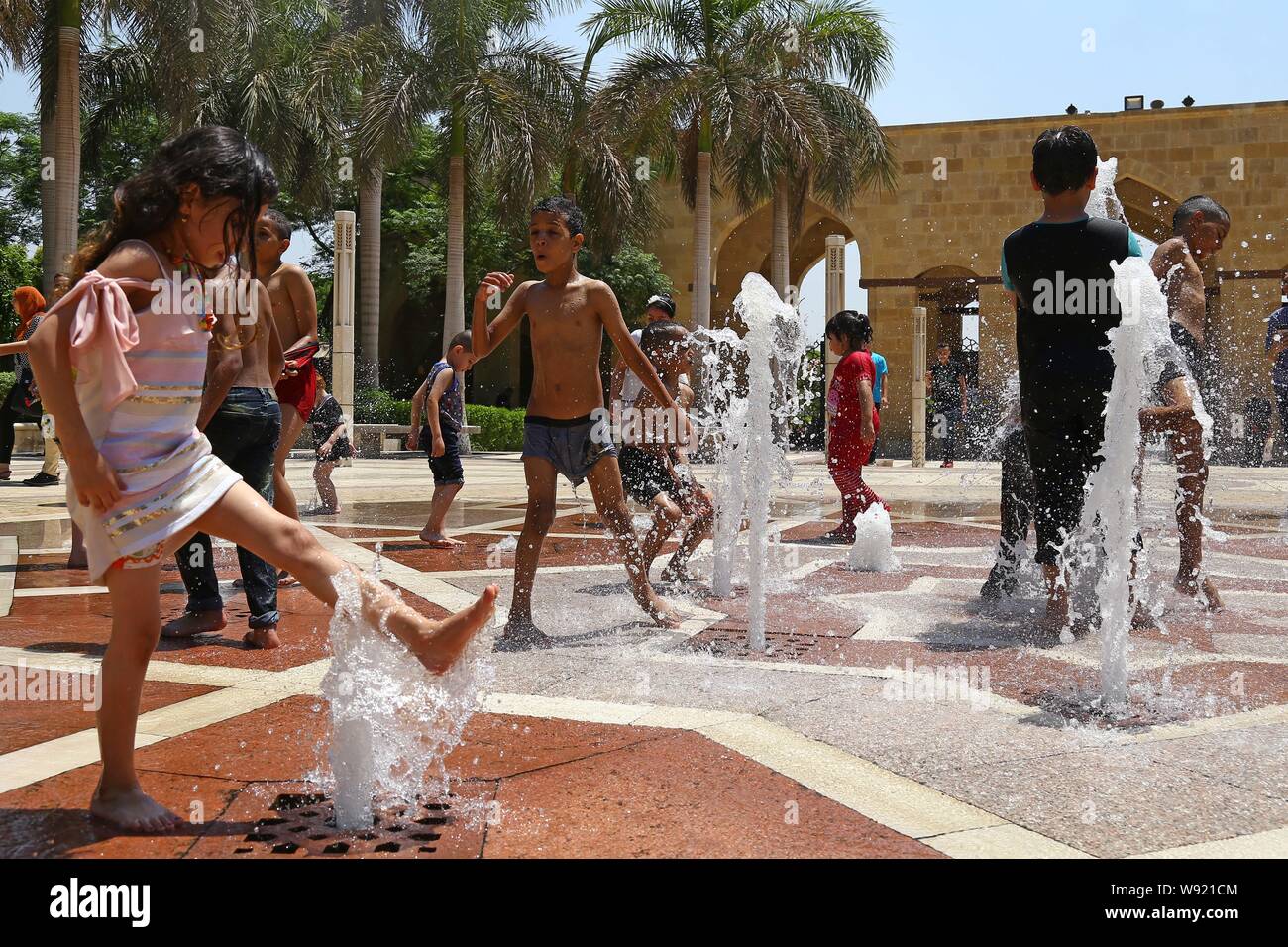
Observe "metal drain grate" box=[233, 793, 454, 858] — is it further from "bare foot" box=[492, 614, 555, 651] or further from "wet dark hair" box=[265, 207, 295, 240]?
"wet dark hair" box=[265, 207, 295, 240]

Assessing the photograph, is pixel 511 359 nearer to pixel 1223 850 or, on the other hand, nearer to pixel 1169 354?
pixel 1169 354

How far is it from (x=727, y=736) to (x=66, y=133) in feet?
55.7

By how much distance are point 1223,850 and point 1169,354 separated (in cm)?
305

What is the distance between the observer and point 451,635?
2.59 meters

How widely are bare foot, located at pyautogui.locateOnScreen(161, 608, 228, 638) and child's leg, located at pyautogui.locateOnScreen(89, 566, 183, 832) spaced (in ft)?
6.76

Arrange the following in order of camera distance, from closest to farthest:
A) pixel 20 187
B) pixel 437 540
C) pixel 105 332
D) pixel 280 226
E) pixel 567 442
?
pixel 105 332 < pixel 567 442 < pixel 280 226 < pixel 437 540 < pixel 20 187

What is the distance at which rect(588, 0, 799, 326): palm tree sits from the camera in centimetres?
2152

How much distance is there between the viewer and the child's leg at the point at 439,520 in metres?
7.64

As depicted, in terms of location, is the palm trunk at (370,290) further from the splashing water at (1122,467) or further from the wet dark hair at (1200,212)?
the splashing water at (1122,467)

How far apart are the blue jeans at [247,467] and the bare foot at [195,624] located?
0.08 feet

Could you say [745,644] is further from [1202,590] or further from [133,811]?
[133,811]

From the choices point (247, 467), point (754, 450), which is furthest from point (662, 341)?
point (247, 467)

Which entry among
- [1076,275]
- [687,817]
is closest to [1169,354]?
[1076,275]

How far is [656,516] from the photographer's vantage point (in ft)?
18.8
